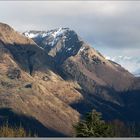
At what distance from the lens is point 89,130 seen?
364 feet

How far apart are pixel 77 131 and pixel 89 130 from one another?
3235mm

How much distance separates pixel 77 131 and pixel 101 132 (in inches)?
270

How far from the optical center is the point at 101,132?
114062 mm

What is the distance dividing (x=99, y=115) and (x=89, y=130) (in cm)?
636

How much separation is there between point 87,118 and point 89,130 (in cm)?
415

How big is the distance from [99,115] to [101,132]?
4.64m

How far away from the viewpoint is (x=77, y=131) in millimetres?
111812

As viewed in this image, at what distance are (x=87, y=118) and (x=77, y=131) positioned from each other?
473 cm

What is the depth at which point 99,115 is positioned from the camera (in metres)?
116

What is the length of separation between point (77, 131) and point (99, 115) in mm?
8019

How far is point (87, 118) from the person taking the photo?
11406 cm

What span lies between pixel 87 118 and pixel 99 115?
3.66 metres
